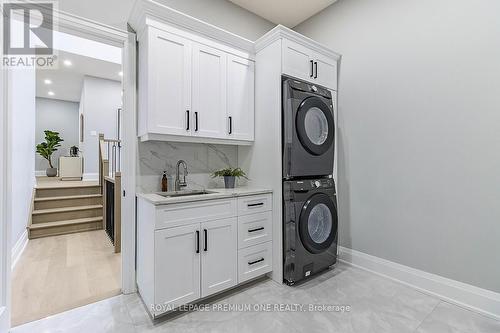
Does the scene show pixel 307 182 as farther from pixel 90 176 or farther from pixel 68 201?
pixel 90 176

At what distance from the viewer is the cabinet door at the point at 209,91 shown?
219cm

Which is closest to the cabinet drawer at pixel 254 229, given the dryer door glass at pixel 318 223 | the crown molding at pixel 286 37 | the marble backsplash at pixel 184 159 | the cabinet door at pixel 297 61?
the dryer door glass at pixel 318 223

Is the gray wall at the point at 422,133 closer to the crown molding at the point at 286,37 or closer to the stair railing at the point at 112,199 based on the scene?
the crown molding at the point at 286,37

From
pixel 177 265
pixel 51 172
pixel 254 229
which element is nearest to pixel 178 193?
pixel 177 265

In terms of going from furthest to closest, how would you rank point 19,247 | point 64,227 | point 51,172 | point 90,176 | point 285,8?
point 51,172
point 90,176
point 64,227
point 19,247
point 285,8

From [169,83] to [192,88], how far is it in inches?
8.0

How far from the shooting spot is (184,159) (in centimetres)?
247

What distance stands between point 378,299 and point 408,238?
2.11 feet

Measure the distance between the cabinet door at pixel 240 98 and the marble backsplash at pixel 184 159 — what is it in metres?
0.35

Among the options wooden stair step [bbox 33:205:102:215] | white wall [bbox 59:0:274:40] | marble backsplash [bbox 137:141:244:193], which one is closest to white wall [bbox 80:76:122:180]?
wooden stair step [bbox 33:205:102:215]

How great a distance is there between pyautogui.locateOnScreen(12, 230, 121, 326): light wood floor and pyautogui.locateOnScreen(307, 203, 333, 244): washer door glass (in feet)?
5.97

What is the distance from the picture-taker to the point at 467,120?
195 cm

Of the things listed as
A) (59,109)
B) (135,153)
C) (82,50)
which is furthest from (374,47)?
(59,109)

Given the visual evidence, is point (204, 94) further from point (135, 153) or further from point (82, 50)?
point (82, 50)
